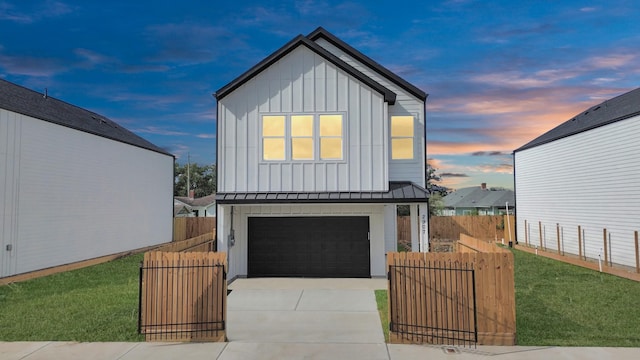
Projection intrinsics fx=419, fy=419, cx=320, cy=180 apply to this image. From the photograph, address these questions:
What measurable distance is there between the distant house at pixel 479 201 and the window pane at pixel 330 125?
35688 millimetres

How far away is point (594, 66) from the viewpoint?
21.4m

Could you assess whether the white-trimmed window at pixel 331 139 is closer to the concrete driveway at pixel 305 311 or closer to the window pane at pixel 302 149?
the window pane at pixel 302 149

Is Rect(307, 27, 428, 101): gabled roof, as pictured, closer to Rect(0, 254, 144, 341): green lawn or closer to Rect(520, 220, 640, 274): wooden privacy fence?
Rect(520, 220, 640, 274): wooden privacy fence

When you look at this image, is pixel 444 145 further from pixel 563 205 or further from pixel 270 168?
pixel 270 168

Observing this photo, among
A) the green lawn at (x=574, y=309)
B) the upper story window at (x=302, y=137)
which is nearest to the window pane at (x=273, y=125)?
the upper story window at (x=302, y=137)

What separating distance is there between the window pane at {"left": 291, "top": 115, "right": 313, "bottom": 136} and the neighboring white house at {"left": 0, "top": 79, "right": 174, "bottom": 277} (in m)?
10.1

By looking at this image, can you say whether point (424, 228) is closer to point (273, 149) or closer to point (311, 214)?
point (311, 214)

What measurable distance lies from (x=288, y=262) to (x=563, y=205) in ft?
48.8

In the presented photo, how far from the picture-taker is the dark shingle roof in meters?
13.3

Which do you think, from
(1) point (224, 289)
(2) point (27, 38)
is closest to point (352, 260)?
(1) point (224, 289)

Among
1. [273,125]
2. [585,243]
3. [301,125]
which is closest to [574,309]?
[301,125]

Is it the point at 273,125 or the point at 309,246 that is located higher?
the point at 273,125

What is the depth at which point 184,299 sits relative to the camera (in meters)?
7.93

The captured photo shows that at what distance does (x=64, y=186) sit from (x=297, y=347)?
14.7m
